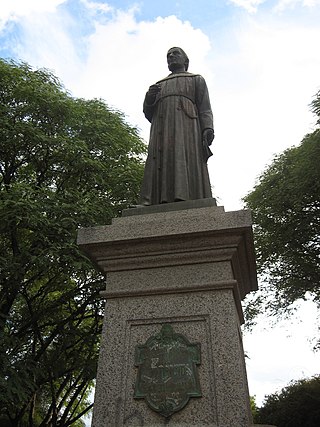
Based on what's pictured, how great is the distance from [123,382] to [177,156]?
8.34ft

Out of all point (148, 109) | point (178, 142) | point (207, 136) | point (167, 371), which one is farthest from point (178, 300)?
point (148, 109)

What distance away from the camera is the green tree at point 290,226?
16.5m

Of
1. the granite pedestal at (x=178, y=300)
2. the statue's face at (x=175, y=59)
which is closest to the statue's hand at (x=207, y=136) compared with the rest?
the granite pedestal at (x=178, y=300)

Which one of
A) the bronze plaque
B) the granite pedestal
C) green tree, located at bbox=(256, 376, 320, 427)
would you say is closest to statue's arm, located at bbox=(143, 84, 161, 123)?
the granite pedestal

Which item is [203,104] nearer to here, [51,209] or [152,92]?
[152,92]

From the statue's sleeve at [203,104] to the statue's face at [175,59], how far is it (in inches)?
18.1

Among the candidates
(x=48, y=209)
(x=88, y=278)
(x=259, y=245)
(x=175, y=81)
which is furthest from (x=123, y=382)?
(x=259, y=245)

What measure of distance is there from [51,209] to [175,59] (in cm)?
482

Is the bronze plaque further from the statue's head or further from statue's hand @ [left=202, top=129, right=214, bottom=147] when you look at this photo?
the statue's head

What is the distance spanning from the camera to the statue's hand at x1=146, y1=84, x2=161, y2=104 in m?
5.66

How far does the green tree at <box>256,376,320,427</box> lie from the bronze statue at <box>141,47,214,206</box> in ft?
51.2

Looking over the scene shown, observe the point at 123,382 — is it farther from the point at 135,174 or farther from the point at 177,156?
the point at 135,174

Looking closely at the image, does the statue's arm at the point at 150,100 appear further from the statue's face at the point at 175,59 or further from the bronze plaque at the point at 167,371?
the bronze plaque at the point at 167,371

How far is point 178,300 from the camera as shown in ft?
13.2
